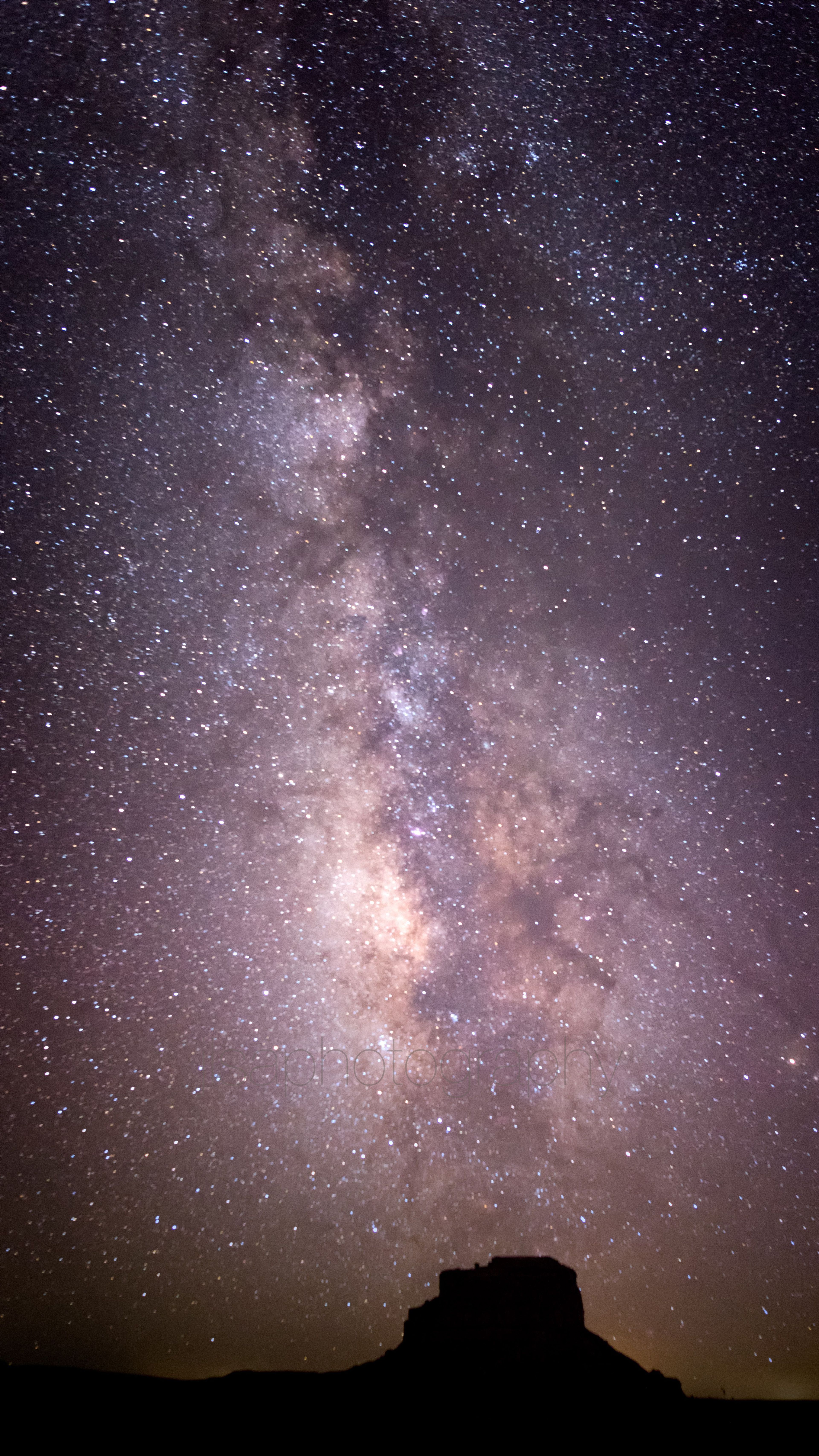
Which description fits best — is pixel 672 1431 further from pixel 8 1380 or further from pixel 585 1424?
pixel 8 1380

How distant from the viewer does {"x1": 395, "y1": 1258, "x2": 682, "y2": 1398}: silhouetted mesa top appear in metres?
20.4

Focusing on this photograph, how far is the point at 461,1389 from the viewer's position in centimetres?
1941

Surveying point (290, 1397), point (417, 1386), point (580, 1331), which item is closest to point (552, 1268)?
point (580, 1331)

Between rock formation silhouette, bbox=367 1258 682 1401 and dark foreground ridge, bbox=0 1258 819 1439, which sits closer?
dark foreground ridge, bbox=0 1258 819 1439

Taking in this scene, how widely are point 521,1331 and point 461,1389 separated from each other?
10.7ft

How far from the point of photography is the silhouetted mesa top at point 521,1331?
2039 cm

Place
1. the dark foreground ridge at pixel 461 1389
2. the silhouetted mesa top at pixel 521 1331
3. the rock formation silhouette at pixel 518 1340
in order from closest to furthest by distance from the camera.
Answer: the dark foreground ridge at pixel 461 1389 → the rock formation silhouette at pixel 518 1340 → the silhouetted mesa top at pixel 521 1331

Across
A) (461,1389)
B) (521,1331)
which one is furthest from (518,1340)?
(461,1389)

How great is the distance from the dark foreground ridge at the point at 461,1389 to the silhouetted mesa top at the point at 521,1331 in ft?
0.13

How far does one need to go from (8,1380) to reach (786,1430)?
23327 millimetres

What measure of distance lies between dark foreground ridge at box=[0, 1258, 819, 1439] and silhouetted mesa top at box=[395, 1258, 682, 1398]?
4cm

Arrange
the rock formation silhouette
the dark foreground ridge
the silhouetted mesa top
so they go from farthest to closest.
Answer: the silhouetted mesa top
the rock formation silhouette
the dark foreground ridge

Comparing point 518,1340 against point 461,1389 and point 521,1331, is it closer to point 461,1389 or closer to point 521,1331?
point 521,1331

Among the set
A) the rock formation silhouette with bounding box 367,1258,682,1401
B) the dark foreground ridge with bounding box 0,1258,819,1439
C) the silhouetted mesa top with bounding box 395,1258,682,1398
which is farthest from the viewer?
the silhouetted mesa top with bounding box 395,1258,682,1398
